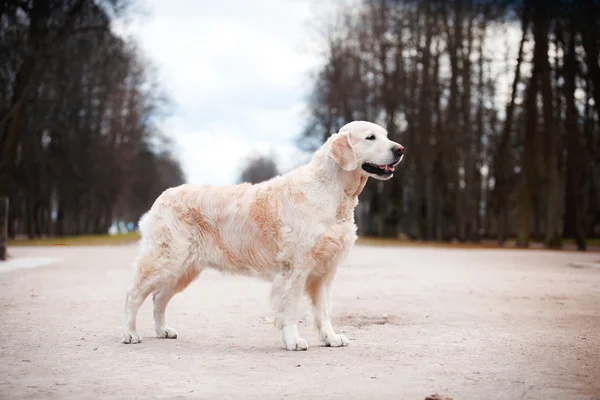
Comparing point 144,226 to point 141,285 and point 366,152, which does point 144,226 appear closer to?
point 141,285

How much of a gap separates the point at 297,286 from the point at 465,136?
1320 inches

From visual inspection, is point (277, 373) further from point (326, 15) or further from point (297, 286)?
point (326, 15)

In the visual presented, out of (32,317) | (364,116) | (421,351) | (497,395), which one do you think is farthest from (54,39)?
(364,116)

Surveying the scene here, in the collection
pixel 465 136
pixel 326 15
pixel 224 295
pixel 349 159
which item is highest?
pixel 326 15

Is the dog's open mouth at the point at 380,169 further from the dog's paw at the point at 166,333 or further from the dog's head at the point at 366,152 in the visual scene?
the dog's paw at the point at 166,333

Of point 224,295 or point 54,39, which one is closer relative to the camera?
point 224,295

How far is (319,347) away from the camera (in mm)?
7973

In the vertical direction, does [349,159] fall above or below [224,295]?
above

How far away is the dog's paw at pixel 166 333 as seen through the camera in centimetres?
861

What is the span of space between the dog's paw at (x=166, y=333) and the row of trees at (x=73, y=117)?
17.0m

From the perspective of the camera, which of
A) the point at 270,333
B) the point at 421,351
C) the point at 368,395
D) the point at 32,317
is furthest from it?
the point at 32,317

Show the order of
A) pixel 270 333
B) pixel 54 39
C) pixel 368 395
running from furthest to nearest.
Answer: pixel 54 39 → pixel 270 333 → pixel 368 395

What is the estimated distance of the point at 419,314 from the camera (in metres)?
10.7

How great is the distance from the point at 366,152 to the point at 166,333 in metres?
2.87
